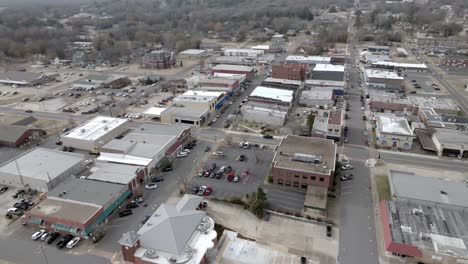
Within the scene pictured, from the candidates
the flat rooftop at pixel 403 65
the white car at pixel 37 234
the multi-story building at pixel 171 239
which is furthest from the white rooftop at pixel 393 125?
the white car at pixel 37 234

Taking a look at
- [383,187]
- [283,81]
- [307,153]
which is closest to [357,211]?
[383,187]

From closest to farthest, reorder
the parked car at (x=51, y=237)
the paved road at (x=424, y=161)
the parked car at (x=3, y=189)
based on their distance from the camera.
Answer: the parked car at (x=51, y=237) → the parked car at (x=3, y=189) → the paved road at (x=424, y=161)

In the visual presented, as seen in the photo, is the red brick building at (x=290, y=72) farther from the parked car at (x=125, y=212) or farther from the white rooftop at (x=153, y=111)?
the parked car at (x=125, y=212)

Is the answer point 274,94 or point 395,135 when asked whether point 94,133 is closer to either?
point 274,94

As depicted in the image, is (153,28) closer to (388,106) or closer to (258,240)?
(388,106)

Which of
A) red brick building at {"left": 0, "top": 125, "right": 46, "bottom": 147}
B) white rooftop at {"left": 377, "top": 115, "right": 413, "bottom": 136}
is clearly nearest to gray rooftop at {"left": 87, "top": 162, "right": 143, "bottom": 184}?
red brick building at {"left": 0, "top": 125, "right": 46, "bottom": 147}
